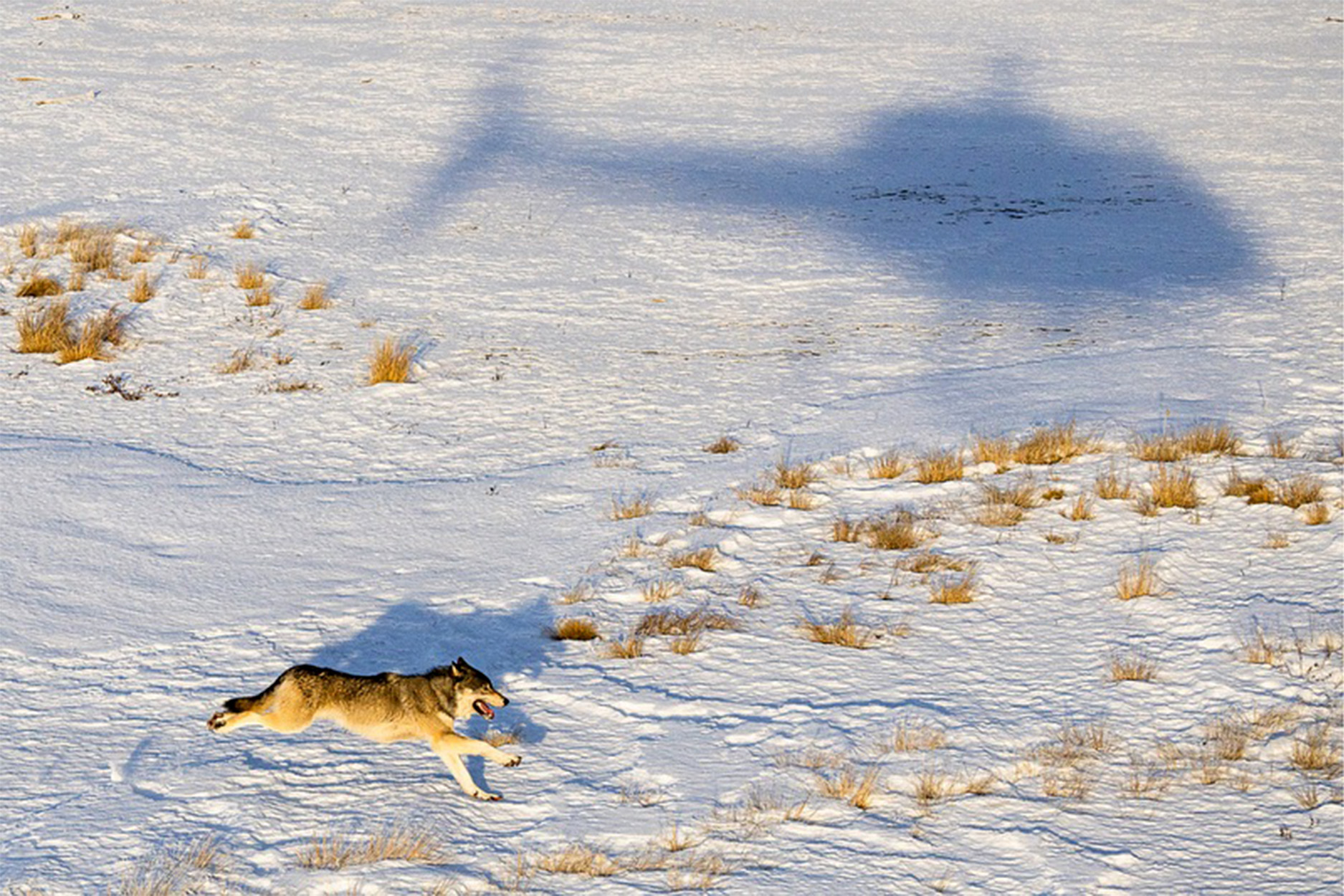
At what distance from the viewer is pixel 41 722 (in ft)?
20.5

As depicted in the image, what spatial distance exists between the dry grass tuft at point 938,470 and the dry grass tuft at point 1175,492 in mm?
1226

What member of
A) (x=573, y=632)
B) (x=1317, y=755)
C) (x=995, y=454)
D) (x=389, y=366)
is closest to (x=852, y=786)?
(x=1317, y=755)

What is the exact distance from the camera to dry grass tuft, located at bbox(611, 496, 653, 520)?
29.2ft

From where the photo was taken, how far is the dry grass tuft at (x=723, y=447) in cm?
1031

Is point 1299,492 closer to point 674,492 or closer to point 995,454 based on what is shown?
point 995,454

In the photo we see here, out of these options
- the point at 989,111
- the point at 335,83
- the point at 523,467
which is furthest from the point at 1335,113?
the point at 523,467

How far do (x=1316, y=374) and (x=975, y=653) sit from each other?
610 centimetres

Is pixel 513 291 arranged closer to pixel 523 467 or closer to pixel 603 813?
pixel 523 467

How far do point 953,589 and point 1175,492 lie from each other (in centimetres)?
202

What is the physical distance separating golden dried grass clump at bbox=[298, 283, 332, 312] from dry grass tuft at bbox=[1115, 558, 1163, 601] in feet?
28.6

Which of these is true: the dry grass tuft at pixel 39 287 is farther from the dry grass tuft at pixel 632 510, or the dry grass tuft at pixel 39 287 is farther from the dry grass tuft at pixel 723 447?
the dry grass tuft at pixel 632 510

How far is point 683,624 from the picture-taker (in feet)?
23.7

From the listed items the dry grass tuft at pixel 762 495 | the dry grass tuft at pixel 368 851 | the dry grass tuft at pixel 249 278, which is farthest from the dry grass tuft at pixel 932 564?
the dry grass tuft at pixel 249 278

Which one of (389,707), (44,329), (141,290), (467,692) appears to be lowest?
(141,290)
